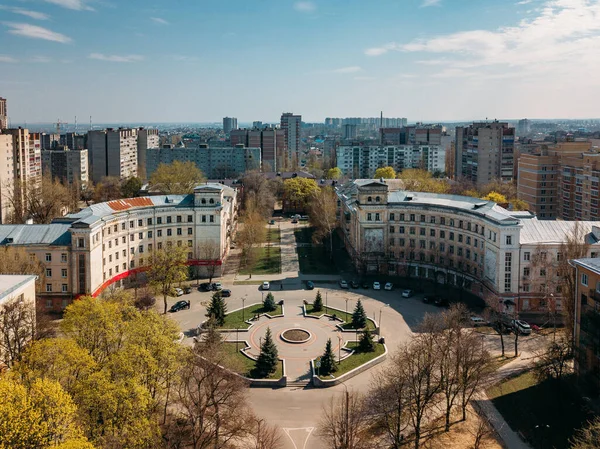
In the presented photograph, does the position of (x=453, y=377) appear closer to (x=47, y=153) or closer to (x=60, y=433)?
(x=60, y=433)

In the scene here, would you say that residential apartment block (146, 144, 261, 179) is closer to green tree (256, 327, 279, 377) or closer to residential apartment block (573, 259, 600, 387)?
green tree (256, 327, 279, 377)

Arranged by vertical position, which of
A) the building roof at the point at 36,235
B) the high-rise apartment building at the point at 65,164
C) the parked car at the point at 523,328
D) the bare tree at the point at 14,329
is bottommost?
the parked car at the point at 523,328

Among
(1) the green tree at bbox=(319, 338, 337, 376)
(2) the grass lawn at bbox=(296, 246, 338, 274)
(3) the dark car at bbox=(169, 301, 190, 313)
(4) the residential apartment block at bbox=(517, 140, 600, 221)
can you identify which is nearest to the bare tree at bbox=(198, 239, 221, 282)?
(3) the dark car at bbox=(169, 301, 190, 313)

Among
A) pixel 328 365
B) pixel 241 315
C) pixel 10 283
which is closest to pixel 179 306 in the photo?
pixel 241 315

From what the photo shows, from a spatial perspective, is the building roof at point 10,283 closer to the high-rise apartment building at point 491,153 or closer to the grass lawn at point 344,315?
the grass lawn at point 344,315

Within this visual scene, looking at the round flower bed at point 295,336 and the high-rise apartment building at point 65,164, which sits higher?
the high-rise apartment building at point 65,164

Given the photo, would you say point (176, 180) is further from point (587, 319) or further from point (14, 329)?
point (587, 319)

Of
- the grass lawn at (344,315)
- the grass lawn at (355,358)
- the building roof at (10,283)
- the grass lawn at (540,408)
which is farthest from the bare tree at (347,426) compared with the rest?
the building roof at (10,283)
